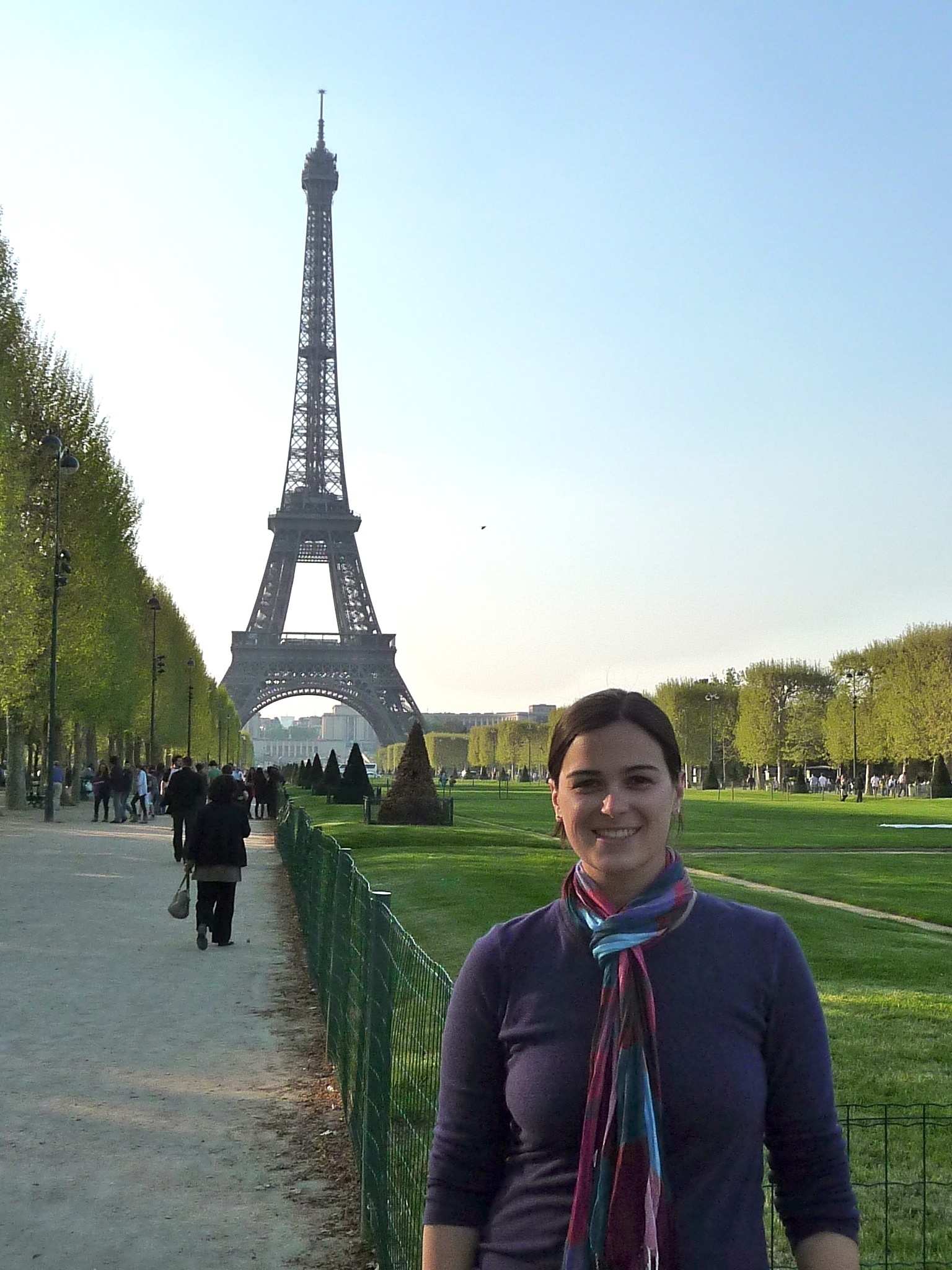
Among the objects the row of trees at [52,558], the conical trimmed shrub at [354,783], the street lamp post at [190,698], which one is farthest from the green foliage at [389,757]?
the row of trees at [52,558]

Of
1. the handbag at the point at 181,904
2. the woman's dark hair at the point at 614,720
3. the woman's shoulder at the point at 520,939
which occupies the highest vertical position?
the woman's dark hair at the point at 614,720

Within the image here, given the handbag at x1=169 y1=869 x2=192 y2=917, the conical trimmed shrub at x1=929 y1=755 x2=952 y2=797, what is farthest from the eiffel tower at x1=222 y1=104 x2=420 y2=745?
the handbag at x1=169 y1=869 x2=192 y2=917

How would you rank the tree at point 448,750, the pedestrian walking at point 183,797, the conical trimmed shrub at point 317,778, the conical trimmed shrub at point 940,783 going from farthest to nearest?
the tree at point 448,750 < the conical trimmed shrub at point 940,783 < the conical trimmed shrub at point 317,778 < the pedestrian walking at point 183,797

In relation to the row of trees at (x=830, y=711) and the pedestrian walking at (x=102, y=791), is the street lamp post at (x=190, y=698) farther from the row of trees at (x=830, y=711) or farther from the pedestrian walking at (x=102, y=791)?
the row of trees at (x=830, y=711)

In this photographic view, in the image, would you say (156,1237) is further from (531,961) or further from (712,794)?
(712,794)

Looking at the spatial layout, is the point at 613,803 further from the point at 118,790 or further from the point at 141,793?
the point at 141,793

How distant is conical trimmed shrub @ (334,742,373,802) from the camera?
4481cm

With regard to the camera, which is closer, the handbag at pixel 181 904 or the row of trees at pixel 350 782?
the handbag at pixel 181 904

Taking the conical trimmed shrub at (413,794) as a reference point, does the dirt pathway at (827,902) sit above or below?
below

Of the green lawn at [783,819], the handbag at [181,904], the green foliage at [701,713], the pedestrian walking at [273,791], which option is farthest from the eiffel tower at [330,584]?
the handbag at [181,904]

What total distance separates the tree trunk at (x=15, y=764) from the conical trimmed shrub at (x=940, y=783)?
41722mm

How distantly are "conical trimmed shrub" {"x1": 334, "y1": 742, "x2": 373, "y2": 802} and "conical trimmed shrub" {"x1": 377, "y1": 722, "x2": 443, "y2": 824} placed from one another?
37.1 feet

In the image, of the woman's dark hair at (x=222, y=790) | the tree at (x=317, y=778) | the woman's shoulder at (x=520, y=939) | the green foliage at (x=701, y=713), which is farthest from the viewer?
the green foliage at (x=701, y=713)

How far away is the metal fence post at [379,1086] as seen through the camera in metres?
5.14
